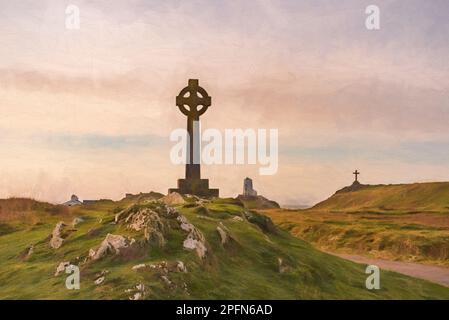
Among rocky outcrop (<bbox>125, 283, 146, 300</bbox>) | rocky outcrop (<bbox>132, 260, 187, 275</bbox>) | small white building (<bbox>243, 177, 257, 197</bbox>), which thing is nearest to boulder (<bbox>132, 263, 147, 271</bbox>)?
rocky outcrop (<bbox>132, 260, 187, 275</bbox>)

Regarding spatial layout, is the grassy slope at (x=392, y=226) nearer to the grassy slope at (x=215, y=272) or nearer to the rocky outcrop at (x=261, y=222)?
the grassy slope at (x=215, y=272)

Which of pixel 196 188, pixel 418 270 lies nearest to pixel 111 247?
pixel 196 188

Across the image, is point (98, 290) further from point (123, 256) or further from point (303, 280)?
point (303, 280)

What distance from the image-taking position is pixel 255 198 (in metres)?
60.9

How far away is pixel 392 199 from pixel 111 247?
165ft

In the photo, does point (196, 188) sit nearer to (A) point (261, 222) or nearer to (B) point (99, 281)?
(A) point (261, 222)

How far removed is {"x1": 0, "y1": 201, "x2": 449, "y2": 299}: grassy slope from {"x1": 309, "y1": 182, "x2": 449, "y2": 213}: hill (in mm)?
30694

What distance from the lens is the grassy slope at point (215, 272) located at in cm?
1309

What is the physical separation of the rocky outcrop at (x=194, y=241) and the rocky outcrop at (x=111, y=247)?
179cm

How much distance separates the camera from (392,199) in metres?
59.2
